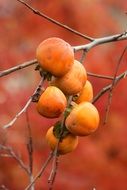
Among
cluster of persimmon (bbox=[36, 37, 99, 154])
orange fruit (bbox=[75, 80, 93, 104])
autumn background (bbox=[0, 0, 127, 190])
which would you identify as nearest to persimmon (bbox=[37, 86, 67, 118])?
cluster of persimmon (bbox=[36, 37, 99, 154])

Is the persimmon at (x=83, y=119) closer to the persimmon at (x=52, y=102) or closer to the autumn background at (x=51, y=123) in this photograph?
the persimmon at (x=52, y=102)

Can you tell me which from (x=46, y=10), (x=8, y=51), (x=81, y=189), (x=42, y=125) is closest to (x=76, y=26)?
(x=46, y=10)

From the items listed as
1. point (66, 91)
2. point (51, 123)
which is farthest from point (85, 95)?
point (51, 123)

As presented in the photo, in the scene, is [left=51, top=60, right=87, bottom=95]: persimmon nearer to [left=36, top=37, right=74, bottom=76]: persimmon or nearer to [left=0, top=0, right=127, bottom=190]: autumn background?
[left=36, top=37, right=74, bottom=76]: persimmon

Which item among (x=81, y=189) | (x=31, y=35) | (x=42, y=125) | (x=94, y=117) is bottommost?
(x=81, y=189)

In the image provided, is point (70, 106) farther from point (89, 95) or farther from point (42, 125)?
point (42, 125)

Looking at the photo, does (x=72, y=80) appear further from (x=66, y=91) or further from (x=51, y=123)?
(x=51, y=123)
